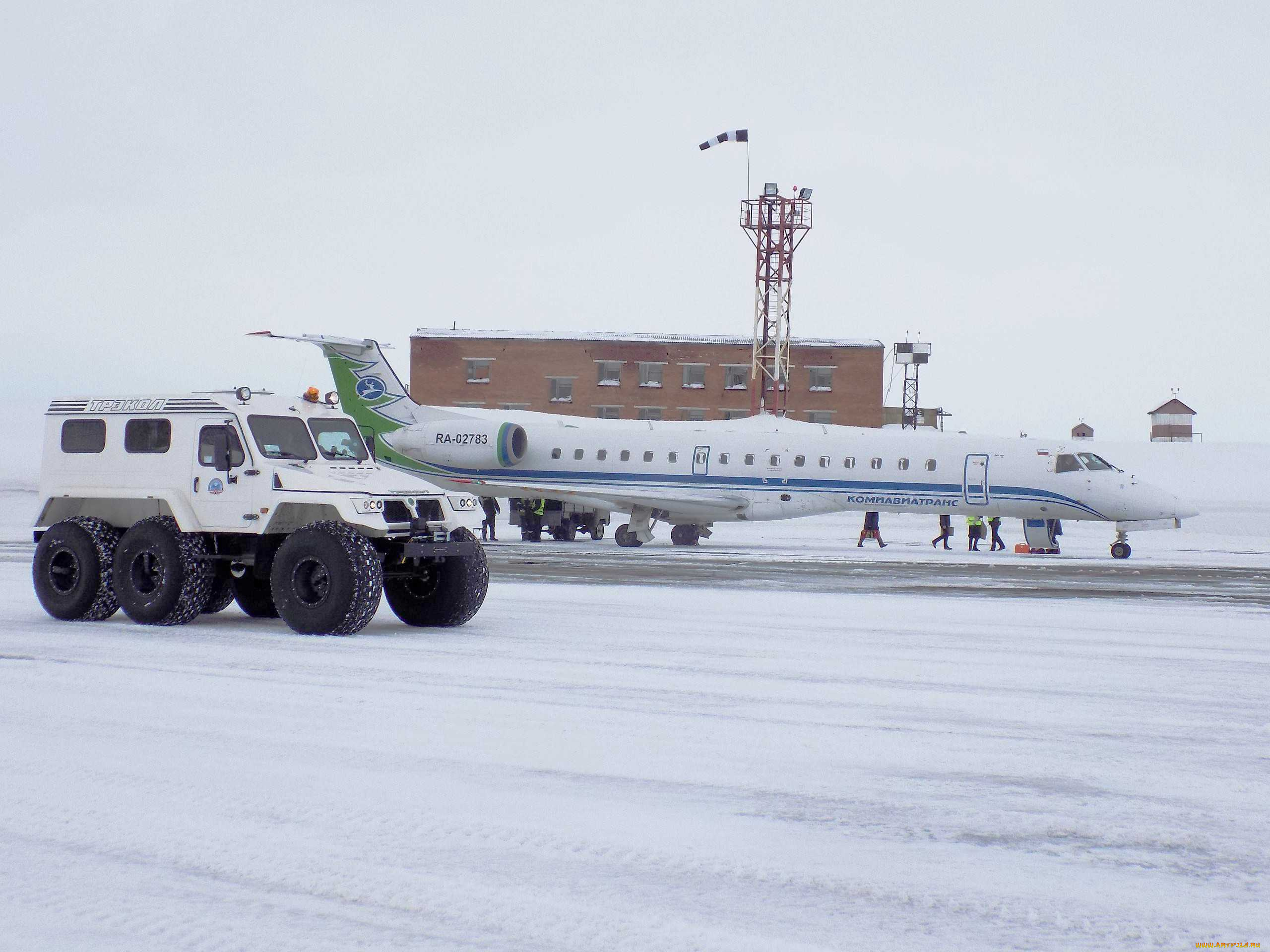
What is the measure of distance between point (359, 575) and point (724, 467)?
20.2 meters

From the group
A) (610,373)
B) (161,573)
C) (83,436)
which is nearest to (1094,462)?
(161,573)

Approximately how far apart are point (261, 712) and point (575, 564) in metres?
15.7

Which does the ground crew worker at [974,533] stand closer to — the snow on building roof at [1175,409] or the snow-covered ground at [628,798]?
the snow-covered ground at [628,798]

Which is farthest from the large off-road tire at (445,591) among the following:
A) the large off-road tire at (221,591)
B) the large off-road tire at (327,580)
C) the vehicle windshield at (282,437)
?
the large off-road tire at (221,591)

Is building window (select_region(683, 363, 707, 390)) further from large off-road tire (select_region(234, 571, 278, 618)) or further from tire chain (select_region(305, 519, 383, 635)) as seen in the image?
tire chain (select_region(305, 519, 383, 635))

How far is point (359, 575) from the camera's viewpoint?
12109 millimetres

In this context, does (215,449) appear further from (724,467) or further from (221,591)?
(724,467)

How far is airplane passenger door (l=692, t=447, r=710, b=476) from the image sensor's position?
31891 mm

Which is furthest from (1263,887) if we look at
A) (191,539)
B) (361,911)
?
(191,539)

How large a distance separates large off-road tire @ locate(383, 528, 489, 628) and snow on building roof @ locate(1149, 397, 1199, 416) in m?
100

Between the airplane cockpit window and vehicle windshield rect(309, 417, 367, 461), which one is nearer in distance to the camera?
vehicle windshield rect(309, 417, 367, 461)

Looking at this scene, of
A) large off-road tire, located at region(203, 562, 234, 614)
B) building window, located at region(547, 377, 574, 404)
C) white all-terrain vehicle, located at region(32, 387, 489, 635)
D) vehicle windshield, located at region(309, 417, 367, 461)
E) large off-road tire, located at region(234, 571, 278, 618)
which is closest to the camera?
white all-terrain vehicle, located at region(32, 387, 489, 635)

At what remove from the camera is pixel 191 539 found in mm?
13117

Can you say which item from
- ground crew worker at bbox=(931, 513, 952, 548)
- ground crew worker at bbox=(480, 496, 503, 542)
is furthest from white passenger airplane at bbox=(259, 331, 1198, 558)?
ground crew worker at bbox=(931, 513, 952, 548)
